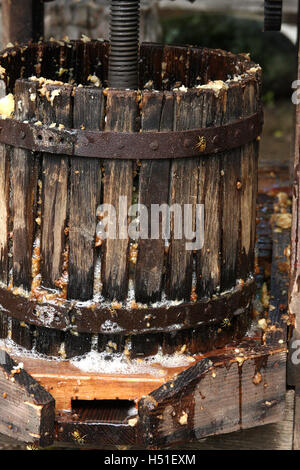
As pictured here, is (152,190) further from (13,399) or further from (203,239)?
(13,399)

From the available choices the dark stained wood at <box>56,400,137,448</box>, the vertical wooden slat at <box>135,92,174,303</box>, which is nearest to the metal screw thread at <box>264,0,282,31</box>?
the vertical wooden slat at <box>135,92,174,303</box>

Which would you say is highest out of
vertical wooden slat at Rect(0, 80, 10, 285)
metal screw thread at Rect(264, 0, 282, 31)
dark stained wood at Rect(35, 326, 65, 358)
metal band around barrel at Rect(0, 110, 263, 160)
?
metal screw thread at Rect(264, 0, 282, 31)

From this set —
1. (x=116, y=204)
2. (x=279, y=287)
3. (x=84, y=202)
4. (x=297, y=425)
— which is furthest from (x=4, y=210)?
(x=297, y=425)

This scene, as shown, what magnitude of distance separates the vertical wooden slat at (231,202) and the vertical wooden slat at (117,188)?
1.34 ft

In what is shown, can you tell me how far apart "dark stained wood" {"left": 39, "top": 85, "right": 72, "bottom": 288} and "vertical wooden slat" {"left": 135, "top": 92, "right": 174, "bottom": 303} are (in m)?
0.30

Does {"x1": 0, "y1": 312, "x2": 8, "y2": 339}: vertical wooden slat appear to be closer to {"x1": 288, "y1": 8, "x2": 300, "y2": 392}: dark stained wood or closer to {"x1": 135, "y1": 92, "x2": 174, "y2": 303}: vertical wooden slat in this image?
{"x1": 135, "y1": 92, "x2": 174, "y2": 303}: vertical wooden slat

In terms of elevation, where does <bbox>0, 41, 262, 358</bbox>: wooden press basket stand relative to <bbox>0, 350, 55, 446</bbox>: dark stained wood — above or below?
above

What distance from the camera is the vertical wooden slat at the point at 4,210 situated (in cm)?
358

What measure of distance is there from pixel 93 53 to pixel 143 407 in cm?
187

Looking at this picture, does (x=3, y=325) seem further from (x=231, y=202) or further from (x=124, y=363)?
(x=231, y=202)

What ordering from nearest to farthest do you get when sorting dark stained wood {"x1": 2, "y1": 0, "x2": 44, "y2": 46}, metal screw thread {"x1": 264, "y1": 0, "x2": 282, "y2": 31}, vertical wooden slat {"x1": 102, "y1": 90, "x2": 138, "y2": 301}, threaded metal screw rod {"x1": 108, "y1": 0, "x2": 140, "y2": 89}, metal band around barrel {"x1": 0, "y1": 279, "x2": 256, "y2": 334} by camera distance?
vertical wooden slat {"x1": 102, "y1": 90, "x2": 138, "y2": 301} < metal band around barrel {"x1": 0, "y1": 279, "x2": 256, "y2": 334} < threaded metal screw rod {"x1": 108, "y1": 0, "x2": 140, "y2": 89} < metal screw thread {"x1": 264, "y1": 0, "x2": 282, "y2": 31} < dark stained wood {"x1": 2, "y1": 0, "x2": 44, "y2": 46}

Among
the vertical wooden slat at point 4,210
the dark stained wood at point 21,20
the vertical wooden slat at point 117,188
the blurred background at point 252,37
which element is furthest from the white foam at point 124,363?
→ the blurred background at point 252,37

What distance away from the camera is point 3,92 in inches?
153

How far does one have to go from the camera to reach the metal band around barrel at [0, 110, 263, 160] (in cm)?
335
